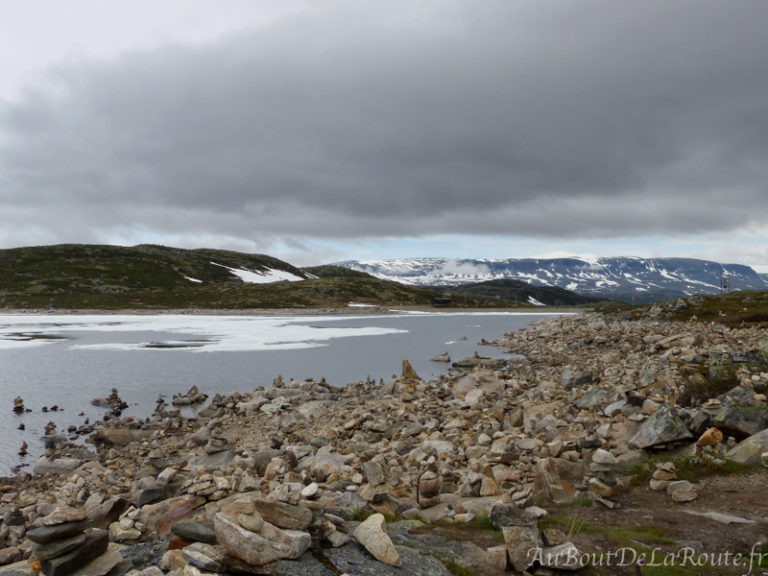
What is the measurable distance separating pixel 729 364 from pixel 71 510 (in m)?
22.6

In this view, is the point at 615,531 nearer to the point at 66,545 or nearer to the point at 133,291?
the point at 66,545

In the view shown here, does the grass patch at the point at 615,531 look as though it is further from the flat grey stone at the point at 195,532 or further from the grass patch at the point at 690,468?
the flat grey stone at the point at 195,532

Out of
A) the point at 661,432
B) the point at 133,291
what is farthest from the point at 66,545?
the point at 133,291

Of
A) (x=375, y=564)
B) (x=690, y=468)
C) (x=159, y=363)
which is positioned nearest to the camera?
(x=375, y=564)

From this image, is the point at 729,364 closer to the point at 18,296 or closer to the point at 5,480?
the point at 5,480

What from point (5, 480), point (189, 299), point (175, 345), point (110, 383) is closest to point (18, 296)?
point (189, 299)

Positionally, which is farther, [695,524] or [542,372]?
[542,372]

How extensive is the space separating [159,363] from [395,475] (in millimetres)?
37900

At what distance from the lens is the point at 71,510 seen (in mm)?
8133

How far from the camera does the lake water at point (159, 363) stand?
2816 centimetres

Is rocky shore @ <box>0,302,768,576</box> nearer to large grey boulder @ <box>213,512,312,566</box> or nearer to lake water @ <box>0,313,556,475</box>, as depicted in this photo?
large grey boulder @ <box>213,512,312,566</box>

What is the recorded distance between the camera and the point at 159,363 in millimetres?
44750

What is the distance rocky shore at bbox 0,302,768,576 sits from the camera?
7469 millimetres

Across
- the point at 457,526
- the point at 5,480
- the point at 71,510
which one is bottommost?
the point at 5,480
